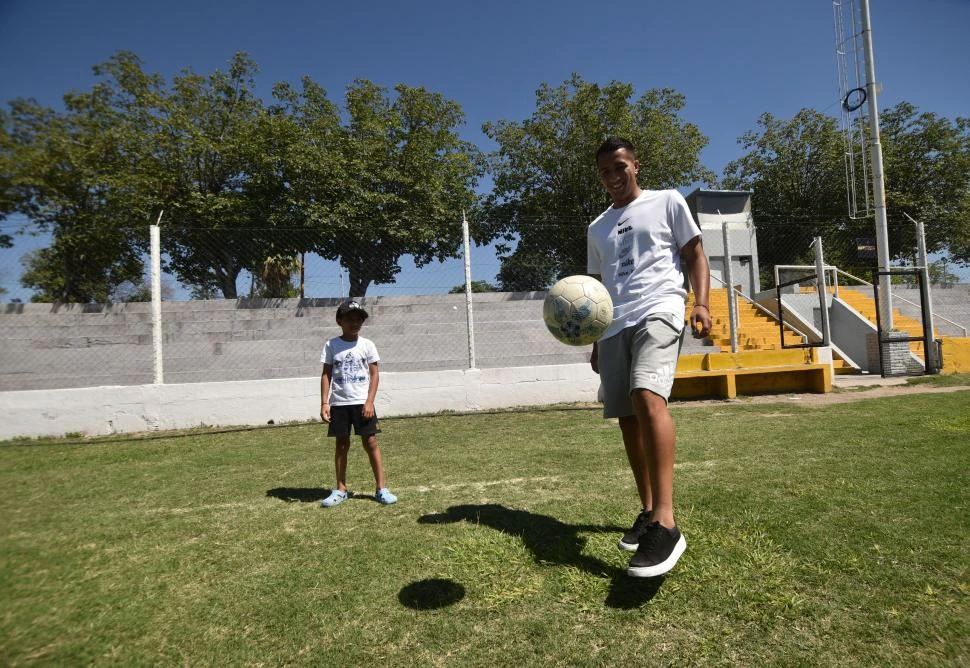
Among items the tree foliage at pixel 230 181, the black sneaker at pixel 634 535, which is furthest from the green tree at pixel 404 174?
the black sneaker at pixel 634 535

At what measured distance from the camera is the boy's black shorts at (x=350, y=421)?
358 cm

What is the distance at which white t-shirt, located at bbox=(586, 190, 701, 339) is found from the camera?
2359 millimetres

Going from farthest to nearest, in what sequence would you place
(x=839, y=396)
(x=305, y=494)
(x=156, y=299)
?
(x=839, y=396)
(x=156, y=299)
(x=305, y=494)

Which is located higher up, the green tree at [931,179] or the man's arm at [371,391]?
the green tree at [931,179]

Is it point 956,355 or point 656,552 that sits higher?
point 956,355

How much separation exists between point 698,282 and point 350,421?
2497mm

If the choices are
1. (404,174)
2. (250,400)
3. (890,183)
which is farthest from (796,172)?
(250,400)

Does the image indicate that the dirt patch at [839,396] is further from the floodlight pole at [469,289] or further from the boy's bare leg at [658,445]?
the boy's bare leg at [658,445]

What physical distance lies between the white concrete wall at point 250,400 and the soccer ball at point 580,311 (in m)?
5.19

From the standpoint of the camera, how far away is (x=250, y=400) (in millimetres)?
7262

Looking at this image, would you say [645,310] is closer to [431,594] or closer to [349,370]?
[431,594]

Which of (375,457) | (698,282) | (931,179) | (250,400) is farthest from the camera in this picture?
(931,179)

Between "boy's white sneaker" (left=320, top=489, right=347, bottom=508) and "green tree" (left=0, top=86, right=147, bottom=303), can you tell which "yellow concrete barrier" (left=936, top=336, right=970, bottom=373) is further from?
"green tree" (left=0, top=86, right=147, bottom=303)

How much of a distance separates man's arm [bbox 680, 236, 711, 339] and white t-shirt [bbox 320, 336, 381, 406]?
86.6 inches
